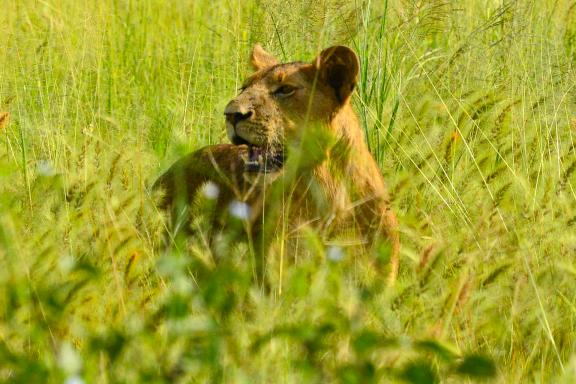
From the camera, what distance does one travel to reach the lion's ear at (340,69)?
165 inches

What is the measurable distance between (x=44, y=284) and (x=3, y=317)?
0.20 meters

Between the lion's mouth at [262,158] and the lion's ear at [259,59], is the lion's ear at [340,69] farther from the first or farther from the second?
the lion's ear at [259,59]

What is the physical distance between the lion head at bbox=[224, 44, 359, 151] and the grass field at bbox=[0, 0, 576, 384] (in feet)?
0.95

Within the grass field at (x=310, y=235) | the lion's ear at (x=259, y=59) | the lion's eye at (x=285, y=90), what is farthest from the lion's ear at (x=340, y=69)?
the lion's ear at (x=259, y=59)

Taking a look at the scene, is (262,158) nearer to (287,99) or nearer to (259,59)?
(287,99)

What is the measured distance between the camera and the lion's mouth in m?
4.04

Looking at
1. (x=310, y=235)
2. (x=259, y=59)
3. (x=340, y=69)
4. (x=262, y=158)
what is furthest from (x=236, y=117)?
(x=310, y=235)

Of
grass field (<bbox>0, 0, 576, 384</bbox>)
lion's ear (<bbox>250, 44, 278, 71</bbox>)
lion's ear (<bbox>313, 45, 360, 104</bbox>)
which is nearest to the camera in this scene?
grass field (<bbox>0, 0, 576, 384</bbox>)

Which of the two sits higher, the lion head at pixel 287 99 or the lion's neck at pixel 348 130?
the lion head at pixel 287 99

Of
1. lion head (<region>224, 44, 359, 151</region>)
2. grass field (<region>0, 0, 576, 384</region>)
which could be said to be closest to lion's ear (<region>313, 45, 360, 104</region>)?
lion head (<region>224, 44, 359, 151</region>)

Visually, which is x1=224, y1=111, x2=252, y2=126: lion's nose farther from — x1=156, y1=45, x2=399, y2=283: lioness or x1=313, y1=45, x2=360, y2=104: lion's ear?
x1=313, y1=45, x2=360, y2=104: lion's ear

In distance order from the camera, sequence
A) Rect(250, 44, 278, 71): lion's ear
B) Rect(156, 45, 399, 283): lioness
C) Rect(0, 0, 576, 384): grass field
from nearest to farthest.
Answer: Rect(0, 0, 576, 384): grass field < Rect(156, 45, 399, 283): lioness < Rect(250, 44, 278, 71): lion's ear

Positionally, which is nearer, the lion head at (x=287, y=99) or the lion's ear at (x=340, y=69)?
the lion head at (x=287, y=99)

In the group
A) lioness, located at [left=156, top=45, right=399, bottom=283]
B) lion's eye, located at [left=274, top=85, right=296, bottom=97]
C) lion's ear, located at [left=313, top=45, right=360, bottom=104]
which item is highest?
lion's ear, located at [left=313, top=45, right=360, bottom=104]
